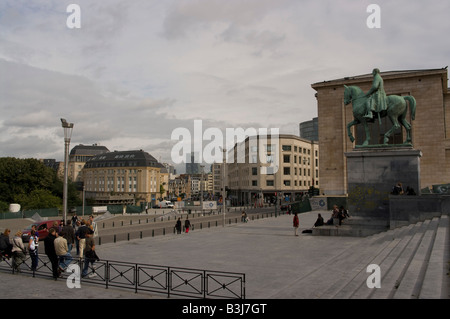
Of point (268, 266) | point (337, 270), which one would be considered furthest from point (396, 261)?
point (268, 266)

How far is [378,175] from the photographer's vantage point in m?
25.2

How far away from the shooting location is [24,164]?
7175 cm

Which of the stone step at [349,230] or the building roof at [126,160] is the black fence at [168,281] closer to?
the stone step at [349,230]

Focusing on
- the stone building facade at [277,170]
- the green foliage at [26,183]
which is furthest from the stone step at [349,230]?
the stone building facade at [277,170]

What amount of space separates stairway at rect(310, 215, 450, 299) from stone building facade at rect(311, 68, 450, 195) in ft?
111

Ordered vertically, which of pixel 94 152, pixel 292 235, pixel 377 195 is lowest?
pixel 292 235

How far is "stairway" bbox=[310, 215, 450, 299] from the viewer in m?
9.33

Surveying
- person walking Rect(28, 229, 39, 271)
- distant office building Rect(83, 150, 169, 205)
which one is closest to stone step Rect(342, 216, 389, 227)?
person walking Rect(28, 229, 39, 271)

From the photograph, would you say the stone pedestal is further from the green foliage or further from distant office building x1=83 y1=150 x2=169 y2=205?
distant office building x1=83 y1=150 x2=169 y2=205

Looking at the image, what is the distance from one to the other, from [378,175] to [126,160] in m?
107

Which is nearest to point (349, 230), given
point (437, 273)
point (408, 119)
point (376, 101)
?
point (376, 101)
